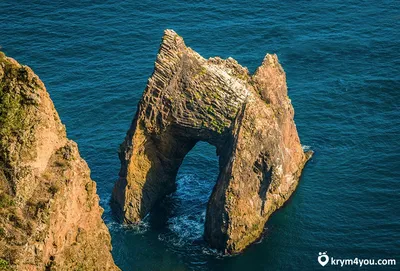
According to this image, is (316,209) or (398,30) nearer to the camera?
(316,209)

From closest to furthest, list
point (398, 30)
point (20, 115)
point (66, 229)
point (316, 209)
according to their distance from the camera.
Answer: point (20, 115), point (66, 229), point (316, 209), point (398, 30)

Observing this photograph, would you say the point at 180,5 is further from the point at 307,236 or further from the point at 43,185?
the point at 43,185

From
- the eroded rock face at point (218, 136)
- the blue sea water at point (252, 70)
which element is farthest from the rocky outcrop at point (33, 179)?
the eroded rock face at point (218, 136)

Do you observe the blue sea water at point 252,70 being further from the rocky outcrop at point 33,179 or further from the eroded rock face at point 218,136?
the rocky outcrop at point 33,179

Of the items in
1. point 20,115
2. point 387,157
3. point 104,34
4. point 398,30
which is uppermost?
point 398,30

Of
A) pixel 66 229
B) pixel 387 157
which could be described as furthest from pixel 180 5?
pixel 66 229

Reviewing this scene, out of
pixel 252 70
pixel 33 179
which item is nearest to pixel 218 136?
pixel 252 70
